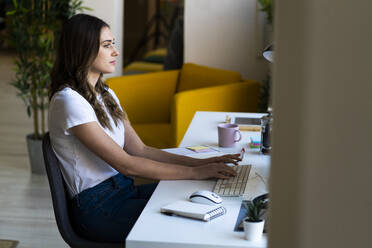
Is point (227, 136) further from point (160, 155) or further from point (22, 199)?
point (22, 199)

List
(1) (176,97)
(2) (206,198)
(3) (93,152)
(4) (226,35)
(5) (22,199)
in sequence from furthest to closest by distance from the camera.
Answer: (4) (226,35) < (5) (22,199) < (1) (176,97) < (3) (93,152) < (2) (206,198)

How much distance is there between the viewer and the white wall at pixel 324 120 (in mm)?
205

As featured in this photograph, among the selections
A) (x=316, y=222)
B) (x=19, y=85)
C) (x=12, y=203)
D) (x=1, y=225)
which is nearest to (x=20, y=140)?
(x=19, y=85)

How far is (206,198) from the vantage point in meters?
1.58

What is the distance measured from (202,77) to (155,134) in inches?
32.0

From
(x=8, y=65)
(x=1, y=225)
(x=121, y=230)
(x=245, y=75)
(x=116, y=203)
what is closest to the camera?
(x=121, y=230)

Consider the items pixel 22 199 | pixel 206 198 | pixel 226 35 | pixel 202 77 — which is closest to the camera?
pixel 206 198

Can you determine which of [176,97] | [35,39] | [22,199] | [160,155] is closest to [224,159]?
[160,155]

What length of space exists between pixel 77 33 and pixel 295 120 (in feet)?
6.36

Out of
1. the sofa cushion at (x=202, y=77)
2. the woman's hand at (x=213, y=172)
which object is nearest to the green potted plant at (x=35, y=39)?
the sofa cushion at (x=202, y=77)

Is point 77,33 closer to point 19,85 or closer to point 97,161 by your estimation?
point 97,161

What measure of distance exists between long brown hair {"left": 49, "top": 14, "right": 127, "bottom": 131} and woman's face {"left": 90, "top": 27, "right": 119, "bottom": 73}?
0.9 inches

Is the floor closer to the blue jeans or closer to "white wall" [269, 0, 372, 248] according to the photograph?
the blue jeans

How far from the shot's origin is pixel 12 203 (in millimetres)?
3785
